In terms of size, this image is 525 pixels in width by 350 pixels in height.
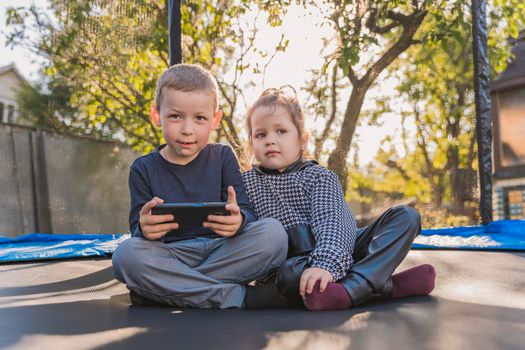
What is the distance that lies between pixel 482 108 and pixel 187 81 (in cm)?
236

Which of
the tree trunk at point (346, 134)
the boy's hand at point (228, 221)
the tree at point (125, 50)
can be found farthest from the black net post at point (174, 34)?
the boy's hand at point (228, 221)

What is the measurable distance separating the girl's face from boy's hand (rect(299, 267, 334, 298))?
0.37 m

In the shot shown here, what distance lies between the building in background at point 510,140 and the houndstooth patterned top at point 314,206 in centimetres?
383

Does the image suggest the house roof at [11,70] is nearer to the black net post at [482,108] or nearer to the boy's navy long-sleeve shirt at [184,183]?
the boy's navy long-sleeve shirt at [184,183]

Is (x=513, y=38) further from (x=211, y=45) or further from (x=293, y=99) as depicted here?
(x=293, y=99)

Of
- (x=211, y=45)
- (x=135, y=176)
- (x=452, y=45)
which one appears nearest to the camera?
(x=135, y=176)

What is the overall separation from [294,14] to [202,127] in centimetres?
224

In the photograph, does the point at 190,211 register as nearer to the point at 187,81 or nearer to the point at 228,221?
the point at 228,221

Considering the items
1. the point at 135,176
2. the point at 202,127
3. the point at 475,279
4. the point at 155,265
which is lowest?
the point at 475,279

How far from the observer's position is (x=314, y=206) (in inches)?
49.8

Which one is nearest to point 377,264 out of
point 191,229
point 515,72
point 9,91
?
point 191,229

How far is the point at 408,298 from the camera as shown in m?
1.18

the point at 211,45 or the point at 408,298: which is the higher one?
the point at 211,45

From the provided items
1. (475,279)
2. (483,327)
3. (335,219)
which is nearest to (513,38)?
(475,279)
